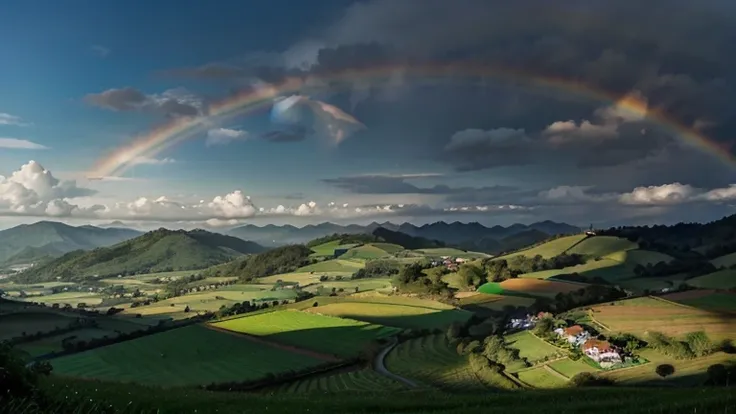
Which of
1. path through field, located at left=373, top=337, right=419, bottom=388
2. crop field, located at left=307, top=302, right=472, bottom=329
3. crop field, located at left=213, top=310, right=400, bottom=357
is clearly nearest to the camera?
path through field, located at left=373, top=337, right=419, bottom=388

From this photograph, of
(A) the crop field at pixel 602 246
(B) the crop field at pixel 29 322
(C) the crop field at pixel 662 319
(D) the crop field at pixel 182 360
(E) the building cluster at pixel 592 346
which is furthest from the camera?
(A) the crop field at pixel 602 246

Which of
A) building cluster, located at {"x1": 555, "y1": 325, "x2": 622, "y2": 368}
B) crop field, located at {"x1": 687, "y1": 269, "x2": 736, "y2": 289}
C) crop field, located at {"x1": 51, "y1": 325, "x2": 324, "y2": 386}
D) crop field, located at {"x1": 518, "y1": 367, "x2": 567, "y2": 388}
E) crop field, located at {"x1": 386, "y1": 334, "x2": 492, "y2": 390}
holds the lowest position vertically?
crop field, located at {"x1": 51, "y1": 325, "x2": 324, "y2": 386}

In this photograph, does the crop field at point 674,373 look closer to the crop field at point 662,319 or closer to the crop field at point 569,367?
the crop field at point 569,367

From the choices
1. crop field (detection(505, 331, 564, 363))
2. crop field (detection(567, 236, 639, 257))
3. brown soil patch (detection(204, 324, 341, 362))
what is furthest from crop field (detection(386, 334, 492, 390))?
crop field (detection(567, 236, 639, 257))

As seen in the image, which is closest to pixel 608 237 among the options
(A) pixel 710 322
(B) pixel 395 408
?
(A) pixel 710 322

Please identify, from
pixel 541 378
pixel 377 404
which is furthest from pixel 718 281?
pixel 377 404

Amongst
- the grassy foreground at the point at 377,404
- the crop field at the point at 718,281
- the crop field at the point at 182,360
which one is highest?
the grassy foreground at the point at 377,404

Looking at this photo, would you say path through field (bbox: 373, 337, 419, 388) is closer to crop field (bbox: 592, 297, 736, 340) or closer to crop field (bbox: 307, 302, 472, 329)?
crop field (bbox: 307, 302, 472, 329)

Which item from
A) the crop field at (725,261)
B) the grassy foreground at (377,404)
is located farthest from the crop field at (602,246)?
the grassy foreground at (377,404)
